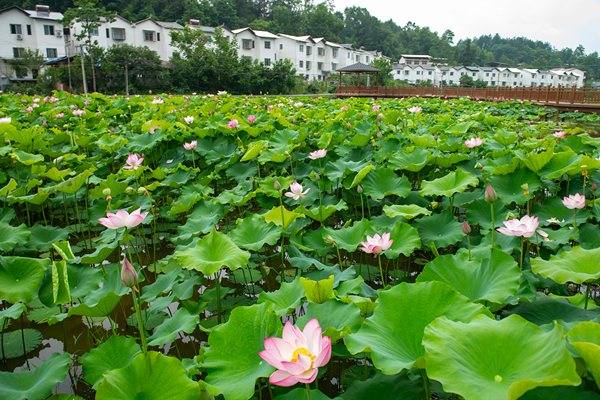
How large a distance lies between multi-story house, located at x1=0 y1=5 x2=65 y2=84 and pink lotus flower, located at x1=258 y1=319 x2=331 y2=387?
4086 centimetres

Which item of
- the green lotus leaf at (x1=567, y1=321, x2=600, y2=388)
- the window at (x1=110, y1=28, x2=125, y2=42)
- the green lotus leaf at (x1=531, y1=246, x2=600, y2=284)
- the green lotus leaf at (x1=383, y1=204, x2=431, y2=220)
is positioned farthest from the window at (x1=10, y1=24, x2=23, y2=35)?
the green lotus leaf at (x1=567, y1=321, x2=600, y2=388)

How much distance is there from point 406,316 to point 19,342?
2082 mm

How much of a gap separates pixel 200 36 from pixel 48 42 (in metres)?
13.9

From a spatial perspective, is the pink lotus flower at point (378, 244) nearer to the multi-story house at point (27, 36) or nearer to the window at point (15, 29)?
the multi-story house at point (27, 36)

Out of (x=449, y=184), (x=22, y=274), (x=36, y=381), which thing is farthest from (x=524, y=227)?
(x=22, y=274)

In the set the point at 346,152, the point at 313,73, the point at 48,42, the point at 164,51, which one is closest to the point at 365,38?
the point at 313,73

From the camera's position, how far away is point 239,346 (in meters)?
1.30

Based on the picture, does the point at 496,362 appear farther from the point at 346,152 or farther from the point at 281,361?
the point at 346,152

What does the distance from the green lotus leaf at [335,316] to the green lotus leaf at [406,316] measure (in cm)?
8

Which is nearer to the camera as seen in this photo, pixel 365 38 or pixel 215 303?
pixel 215 303

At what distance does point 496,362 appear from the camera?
1030mm

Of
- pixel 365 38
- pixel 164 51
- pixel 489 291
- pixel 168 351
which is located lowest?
pixel 168 351

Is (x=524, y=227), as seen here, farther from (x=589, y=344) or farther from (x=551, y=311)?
(x=589, y=344)

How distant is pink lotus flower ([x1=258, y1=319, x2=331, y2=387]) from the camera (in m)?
0.89
